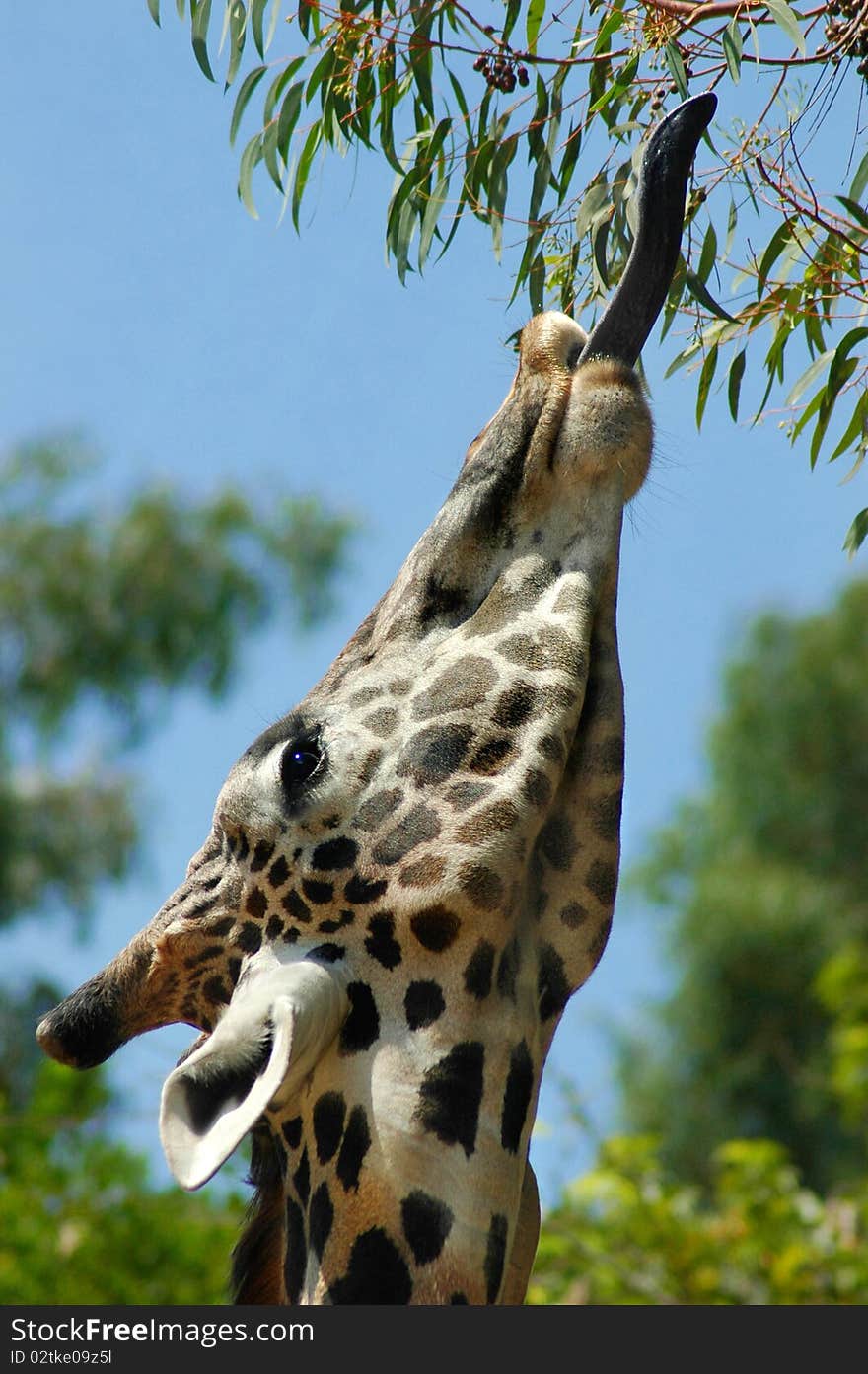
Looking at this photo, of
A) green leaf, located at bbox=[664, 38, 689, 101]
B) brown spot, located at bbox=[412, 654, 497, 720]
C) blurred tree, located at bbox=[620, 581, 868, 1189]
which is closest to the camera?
brown spot, located at bbox=[412, 654, 497, 720]

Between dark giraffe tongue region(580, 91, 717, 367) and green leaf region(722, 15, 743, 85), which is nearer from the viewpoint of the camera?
dark giraffe tongue region(580, 91, 717, 367)

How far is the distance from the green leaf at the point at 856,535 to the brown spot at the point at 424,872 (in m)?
2.07

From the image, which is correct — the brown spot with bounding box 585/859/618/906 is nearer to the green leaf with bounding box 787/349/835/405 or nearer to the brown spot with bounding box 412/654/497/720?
the brown spot with bounding box 412/654/497/720

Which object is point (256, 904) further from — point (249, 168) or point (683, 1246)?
point (683, 1246)

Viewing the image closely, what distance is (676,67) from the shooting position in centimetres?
398

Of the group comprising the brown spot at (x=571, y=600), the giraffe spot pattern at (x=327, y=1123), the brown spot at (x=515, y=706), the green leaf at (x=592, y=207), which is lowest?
the giraffe spot pattern at (x=327, y=1123)

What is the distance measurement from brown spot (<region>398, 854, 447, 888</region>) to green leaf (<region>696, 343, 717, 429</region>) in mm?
2032

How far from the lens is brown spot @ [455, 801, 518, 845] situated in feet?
11.1

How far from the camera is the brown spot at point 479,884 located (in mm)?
3350

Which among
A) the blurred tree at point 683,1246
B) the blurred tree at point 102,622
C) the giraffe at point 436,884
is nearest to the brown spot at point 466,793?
the giraffe at point 436,884

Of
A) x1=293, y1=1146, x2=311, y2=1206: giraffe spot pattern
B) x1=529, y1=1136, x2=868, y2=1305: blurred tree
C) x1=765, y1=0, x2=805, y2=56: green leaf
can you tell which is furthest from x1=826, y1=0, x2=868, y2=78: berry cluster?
x1=529, y1=1136, x2=868, y2=1305: blurred tree

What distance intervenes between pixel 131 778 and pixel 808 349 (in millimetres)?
17200

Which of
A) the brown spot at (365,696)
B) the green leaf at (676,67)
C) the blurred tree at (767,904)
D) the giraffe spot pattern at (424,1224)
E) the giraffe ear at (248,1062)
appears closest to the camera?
the giraffe ear at (248,1062)

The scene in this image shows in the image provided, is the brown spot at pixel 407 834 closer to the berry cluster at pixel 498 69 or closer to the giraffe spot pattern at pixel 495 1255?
the giraffe spot pattern at pixel 495 1255
